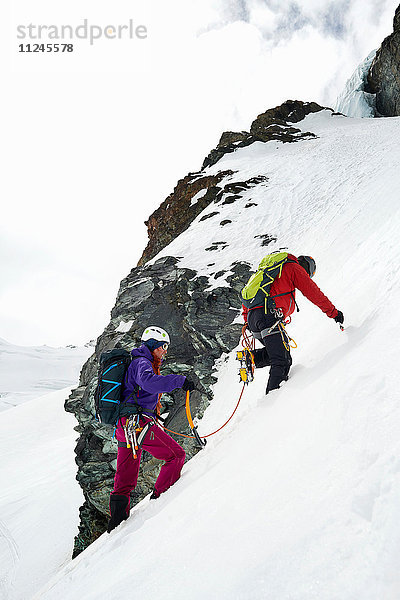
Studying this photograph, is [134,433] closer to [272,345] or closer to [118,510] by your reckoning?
[118,510]

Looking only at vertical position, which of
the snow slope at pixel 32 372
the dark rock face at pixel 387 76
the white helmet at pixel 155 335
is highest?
the dark rock face at pixel 387 76

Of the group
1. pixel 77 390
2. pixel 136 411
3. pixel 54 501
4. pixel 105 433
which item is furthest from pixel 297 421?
pixel 54 501

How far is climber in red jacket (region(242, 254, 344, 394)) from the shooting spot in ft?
13.7

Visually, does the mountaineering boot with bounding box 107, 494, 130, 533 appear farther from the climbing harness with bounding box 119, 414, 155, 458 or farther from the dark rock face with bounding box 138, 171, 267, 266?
the dark rock face with bounding box 138, 171, 267, 266

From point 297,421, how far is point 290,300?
2.18 m

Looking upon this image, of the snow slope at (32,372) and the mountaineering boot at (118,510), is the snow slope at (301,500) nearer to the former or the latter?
the mountaineering boot at (118,510)

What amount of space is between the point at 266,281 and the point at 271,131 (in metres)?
33.2

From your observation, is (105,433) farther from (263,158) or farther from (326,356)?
(263,158)

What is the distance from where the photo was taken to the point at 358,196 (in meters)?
13.3

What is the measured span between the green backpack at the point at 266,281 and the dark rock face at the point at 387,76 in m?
44.2

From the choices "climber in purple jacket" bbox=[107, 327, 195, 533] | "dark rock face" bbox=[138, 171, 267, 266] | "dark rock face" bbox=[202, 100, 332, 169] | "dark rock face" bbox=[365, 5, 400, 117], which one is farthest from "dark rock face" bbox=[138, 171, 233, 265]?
"dark rock face" bbox=[365, 5, 400, 117]

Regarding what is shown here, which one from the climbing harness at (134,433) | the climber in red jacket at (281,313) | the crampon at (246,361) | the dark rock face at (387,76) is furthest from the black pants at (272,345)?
the dark rock face at (387,76)

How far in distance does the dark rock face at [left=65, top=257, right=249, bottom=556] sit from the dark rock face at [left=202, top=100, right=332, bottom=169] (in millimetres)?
21623

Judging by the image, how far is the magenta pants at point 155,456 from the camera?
404 cm
